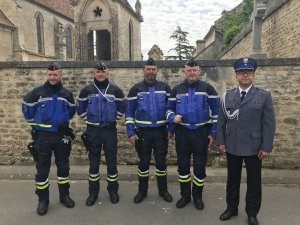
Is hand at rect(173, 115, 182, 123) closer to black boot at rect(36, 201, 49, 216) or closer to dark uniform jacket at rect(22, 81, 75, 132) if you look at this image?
dark uniform jacket at rect(22, 81, 75, 132)

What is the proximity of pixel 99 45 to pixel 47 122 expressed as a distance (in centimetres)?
1750

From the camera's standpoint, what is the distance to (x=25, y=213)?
449 centimetres

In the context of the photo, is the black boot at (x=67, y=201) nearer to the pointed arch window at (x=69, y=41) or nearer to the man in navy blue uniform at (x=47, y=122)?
the man in navy blue uniform at (x=47, y=122)

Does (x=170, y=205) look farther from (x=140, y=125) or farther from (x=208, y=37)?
(x=208, y=37)

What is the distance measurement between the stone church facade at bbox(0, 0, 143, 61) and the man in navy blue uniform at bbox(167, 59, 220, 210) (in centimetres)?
1067

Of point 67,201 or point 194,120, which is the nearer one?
point 194,120

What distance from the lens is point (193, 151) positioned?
452 cm

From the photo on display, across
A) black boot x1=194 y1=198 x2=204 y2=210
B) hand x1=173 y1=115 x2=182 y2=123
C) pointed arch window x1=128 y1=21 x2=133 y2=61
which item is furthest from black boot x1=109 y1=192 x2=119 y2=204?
pointed arch window x1=128 y1=21 x2=133 y2=61

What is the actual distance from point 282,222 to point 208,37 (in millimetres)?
32033

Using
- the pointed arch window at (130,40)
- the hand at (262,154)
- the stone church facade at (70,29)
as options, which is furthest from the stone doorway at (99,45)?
the hand at (262,154)

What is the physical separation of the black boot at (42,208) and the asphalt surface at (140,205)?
0.07 metres

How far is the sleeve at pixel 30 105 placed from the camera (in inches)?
179

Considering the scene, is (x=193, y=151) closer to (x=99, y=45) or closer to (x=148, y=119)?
(x=148, y=119)

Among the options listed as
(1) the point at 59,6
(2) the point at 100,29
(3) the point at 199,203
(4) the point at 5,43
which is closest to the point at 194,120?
(3) the point at 199,203
